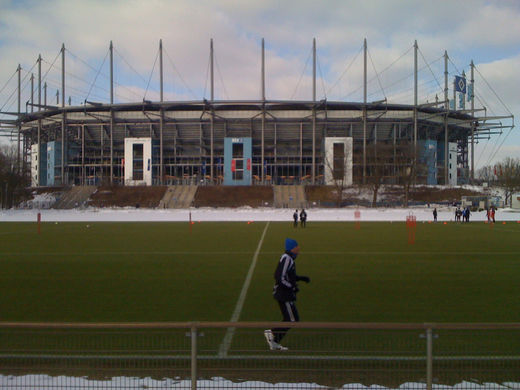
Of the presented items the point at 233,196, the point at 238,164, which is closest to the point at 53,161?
the point at 238,164

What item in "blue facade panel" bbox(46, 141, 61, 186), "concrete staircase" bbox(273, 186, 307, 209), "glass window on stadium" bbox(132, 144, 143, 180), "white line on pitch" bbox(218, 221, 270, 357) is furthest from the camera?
"blue facade panel" bbox(46, 141, 61, 186)

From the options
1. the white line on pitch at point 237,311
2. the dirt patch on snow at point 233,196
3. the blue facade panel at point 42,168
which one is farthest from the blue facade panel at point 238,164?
the white line on pitch at point 237,311

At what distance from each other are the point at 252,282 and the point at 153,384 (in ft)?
25.1

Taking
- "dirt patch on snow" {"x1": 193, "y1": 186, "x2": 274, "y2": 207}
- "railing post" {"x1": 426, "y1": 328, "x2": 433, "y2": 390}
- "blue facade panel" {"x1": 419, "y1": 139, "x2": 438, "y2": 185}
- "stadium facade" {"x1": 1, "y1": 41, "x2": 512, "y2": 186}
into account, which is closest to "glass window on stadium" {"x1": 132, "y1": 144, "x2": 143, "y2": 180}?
"stadium facade" {"x1": 1, "y1": 41, "x2": 512, "y2": 186}

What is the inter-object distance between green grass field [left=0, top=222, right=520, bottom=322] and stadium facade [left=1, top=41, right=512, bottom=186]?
59239 millimetres

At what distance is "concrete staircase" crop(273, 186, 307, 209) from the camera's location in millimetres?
69750

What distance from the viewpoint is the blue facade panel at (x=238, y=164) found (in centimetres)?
8306

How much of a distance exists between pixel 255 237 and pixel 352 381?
70.5 feet

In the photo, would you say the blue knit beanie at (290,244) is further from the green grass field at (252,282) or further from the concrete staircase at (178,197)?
the concrete staircase at (178,197)

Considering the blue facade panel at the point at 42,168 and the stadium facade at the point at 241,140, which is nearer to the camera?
the stadium facade at the point at 241,140

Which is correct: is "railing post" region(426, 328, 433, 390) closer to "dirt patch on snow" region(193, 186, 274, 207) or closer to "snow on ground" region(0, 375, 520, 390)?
"snow on ground" region(0, 375, 520, 390)

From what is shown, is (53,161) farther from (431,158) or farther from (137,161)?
(431,158)

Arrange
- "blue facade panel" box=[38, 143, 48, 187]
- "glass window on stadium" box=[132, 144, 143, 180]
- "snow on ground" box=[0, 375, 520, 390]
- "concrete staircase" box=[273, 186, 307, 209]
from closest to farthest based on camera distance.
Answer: "snow on ground" box=[0, 375, 520, 390] → "concrete staircase" box=[273, 186, 307, 209] → "glass window on stadium" box=[132, 144, 143, 180] → "blue facade panel" box=[38, 143, 48, 187]

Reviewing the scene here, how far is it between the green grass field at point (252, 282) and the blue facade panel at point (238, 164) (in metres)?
60.3
